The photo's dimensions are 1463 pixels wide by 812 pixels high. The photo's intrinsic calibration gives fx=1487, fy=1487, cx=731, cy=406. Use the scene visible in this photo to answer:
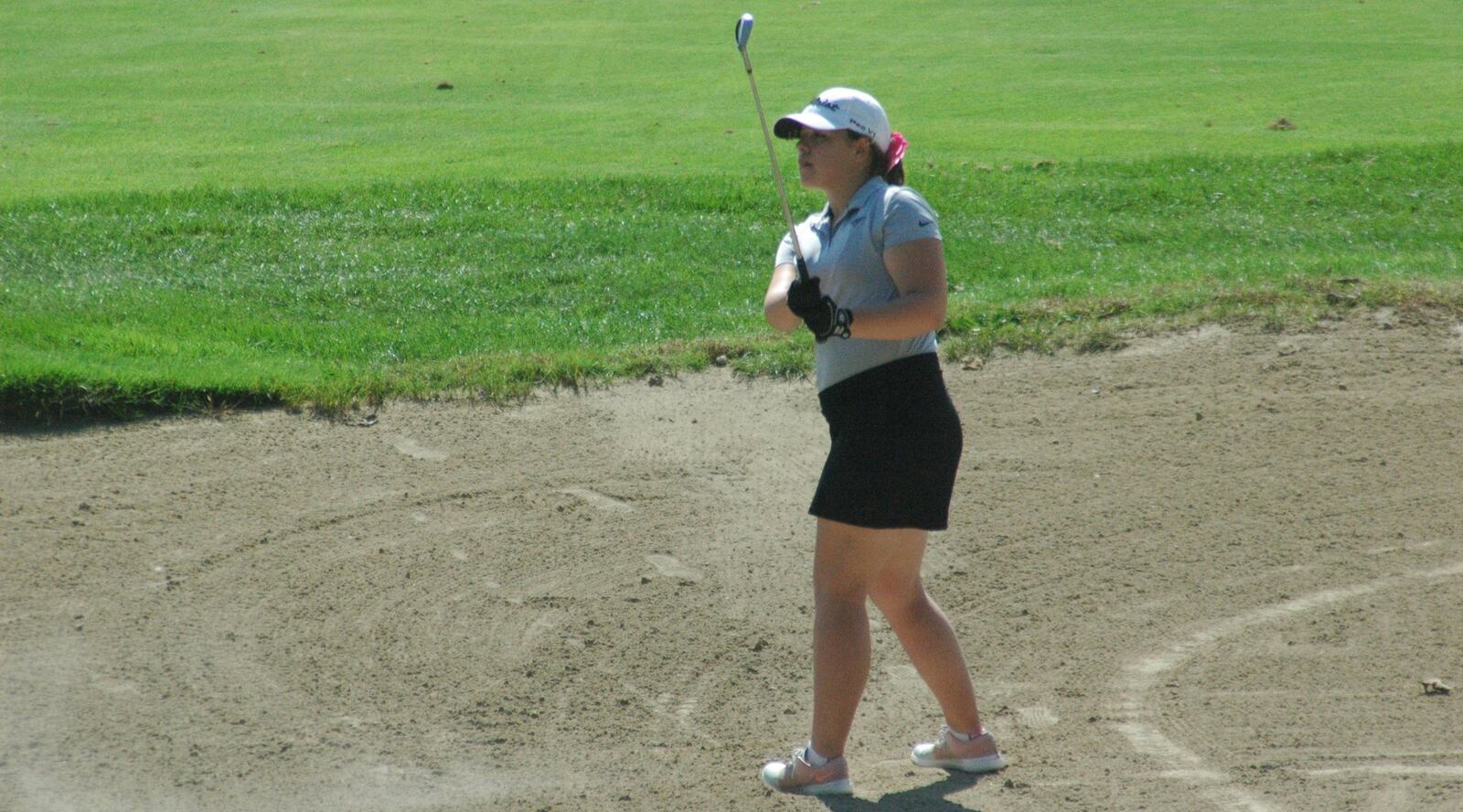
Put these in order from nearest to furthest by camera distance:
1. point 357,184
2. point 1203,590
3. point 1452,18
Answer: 1. point 1203,590
2. point 357,184
3. point 1452,18

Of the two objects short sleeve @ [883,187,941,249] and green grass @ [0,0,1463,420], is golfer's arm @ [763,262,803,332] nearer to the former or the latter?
short sleeve @ [883,187,941,249]

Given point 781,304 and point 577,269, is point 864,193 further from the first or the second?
point 577,269

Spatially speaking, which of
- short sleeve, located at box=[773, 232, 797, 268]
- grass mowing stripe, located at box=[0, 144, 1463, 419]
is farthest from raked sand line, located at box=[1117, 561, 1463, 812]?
grass mowing stripe, located at box=[0, 144, 1463, 419]

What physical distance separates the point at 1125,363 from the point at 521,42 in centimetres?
1346

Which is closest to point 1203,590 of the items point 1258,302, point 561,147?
point 1258,302

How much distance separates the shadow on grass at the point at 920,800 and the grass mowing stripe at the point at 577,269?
3717 mm

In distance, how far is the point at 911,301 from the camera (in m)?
3.63

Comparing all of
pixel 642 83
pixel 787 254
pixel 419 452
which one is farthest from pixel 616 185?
pixel 787 254

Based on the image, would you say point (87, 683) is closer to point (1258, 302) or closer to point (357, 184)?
point (1258, 302)

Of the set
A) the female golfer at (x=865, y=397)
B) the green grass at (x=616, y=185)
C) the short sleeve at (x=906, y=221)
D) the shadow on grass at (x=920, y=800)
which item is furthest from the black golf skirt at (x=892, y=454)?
the green grass at (x=616, y=185)

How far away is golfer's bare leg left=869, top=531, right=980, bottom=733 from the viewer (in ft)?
12.9

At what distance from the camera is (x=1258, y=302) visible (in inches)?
321

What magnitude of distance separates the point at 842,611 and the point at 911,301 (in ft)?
2.78

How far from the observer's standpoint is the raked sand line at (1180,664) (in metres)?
4.04
